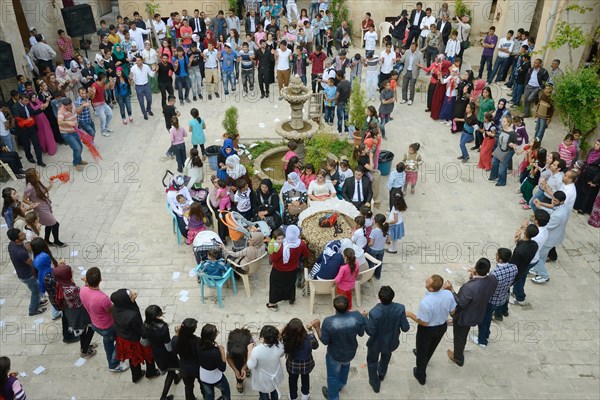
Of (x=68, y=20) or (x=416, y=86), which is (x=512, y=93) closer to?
(x=416, y=86)

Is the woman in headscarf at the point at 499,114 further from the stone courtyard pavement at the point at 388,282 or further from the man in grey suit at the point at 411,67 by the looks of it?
the man in grey suit at the point at 411,67

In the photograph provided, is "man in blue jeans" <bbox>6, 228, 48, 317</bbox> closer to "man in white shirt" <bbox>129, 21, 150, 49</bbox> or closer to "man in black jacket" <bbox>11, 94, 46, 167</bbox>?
"man in black jacket" <bbox>11, 94, 46, 167</bbox>

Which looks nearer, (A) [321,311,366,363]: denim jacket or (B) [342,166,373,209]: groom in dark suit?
(A) [321,311,366,363]: denim jacket

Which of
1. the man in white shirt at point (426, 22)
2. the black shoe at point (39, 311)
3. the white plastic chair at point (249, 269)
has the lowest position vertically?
the black shoe at point (39, 311)

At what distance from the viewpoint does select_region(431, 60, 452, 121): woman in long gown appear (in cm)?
1379

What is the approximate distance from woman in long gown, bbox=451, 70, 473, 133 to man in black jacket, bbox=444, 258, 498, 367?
7.62m

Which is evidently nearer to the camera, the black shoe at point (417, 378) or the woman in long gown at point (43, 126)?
the black shoe at point (417, 378)

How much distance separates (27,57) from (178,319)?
10.5m

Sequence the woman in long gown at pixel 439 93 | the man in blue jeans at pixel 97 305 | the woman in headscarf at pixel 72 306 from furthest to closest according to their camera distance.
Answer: the woman in long gown at pixel 439 93
the woman in headscarf at pixel 72 306
the man in blue jeans at pixel 97 305

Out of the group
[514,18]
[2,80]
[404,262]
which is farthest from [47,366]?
[514,18]

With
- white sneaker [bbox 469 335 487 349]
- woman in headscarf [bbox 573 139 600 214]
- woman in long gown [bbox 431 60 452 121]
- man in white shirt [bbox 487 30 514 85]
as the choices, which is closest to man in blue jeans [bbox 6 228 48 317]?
white sneaker [bbox 469 335 487 349]

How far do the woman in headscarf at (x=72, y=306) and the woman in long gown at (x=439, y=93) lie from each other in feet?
34.6

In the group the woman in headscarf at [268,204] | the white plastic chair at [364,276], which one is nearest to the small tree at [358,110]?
the woman in headscarf at [268,204]

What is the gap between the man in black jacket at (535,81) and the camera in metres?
13.5
